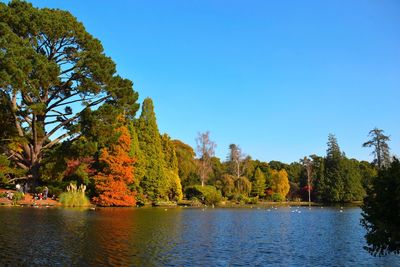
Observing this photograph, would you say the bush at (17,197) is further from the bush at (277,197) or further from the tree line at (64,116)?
the bush at (277,197)

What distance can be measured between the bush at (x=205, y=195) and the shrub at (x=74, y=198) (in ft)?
79.9

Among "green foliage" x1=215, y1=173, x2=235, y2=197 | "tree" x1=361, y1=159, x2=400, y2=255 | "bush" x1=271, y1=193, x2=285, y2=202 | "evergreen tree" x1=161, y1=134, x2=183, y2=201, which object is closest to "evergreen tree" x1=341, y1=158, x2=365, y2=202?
"bush" x1=271, y1=193, x2=285, y2=202

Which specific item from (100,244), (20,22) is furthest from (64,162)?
(100,244)

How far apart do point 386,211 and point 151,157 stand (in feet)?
148

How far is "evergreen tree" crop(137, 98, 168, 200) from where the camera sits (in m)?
52.0

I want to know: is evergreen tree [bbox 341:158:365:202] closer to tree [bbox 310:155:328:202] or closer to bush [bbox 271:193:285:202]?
tree [bbox 310:155:328:202]

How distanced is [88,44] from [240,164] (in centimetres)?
5465

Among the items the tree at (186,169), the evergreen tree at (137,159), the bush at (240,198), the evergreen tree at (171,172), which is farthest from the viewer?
the tree at (186,169)

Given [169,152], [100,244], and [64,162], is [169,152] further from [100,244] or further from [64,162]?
[100,244]

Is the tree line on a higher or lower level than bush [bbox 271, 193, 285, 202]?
higher

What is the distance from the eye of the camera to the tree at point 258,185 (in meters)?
88.8

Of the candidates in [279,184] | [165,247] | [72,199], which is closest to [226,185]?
[279,184]

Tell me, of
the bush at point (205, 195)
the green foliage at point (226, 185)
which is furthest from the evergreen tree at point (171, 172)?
the green foliage at point (226, 185)

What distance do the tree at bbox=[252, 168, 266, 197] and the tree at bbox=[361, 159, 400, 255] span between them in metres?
79.1
